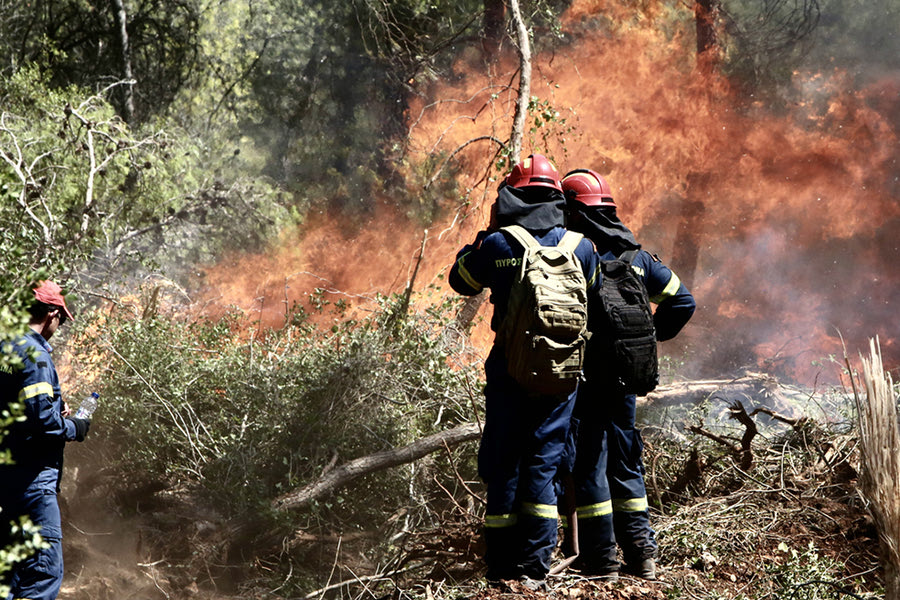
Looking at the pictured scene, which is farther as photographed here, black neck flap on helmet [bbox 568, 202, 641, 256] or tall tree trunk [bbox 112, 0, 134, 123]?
tall tree trunk [bbox 112, 0, 134, 123]

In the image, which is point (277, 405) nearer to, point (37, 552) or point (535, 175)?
point (37, 552)

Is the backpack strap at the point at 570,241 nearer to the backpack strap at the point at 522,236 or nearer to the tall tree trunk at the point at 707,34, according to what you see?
the backpack strap at the point at 522,236

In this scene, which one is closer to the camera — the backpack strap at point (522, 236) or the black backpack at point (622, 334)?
the backpack strap at point (522, 236)

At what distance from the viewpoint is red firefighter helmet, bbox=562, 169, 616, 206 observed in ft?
13.4

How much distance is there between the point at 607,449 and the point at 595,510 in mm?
332

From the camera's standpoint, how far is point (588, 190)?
4.08 meters

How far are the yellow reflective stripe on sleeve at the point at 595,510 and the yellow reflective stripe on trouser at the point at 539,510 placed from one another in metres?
0.32

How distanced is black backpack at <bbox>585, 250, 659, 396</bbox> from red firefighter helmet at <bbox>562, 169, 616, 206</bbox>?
0.35 meters

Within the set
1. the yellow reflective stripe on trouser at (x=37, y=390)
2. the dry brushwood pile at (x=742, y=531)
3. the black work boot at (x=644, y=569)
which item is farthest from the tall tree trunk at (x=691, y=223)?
the yellow reflective stripe on trouser at (x=37, y=390)

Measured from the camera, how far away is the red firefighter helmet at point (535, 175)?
381 centimetres

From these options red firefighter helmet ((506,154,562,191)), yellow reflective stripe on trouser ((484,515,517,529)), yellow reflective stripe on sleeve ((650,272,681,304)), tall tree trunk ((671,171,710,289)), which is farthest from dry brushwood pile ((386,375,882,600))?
tall tree trunk ((671,171,710,289))

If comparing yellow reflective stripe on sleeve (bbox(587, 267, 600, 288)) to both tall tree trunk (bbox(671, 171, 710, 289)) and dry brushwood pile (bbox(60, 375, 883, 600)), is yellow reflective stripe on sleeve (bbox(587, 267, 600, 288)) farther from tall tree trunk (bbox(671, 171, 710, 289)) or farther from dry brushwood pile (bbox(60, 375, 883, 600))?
tall tree trunk (bbox(671, 171, 710, 289))

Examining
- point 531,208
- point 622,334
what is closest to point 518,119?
point 531,208

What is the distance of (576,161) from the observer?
35.5 feet
